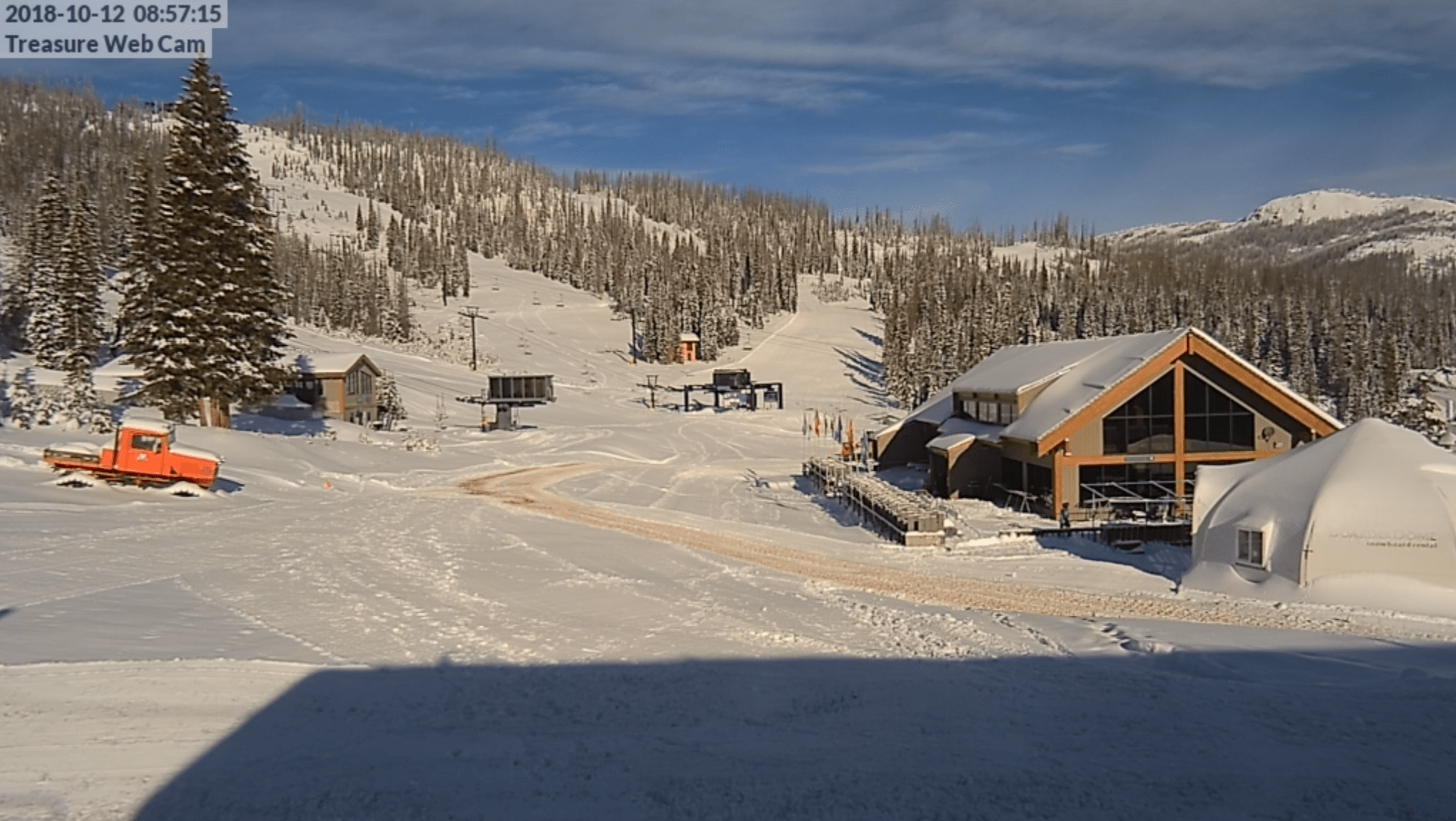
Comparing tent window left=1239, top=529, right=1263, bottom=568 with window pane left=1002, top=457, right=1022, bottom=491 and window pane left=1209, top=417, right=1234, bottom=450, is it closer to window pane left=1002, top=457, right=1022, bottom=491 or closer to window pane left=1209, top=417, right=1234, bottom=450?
window pane left=1209, top=417, right=1234, bottom=450

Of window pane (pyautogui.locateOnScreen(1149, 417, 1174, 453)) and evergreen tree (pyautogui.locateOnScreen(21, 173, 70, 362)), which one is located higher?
evergreen tree (pyautogui.locateOnScreen(21, 173, 70, 362))

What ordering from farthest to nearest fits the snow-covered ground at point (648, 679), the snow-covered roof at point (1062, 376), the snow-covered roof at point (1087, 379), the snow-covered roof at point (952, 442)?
the snow-covered roof at point (952, 442) → the snow-covered roof at point (1062, 376) → the snow-covered roof at point (1087, 379) → the snow-covered ground at point (648, 679)

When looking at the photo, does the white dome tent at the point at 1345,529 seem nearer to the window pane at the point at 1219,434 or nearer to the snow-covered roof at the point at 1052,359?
the window pane at the point at 1219,434

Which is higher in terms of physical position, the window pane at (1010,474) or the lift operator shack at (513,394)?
the lift operator shack at (513,394)

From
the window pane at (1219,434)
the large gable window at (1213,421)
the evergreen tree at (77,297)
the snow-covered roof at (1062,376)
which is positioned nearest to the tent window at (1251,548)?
the snow-covered roof at (1062,376)

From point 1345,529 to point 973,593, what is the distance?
296 inches

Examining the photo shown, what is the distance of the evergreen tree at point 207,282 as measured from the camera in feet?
Result: 110

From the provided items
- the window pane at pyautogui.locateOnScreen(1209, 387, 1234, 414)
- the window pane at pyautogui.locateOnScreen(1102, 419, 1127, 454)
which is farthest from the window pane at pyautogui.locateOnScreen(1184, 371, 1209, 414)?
A: the window pane at pyautogui.locateOnScreen(1102, 419, 1127, 454)

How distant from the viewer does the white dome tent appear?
18453 mm

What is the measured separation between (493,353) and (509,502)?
73.1 metres

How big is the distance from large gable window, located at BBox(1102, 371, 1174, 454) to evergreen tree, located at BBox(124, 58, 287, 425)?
94.1 feet

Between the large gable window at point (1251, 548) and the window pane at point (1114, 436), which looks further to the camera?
the window pane at point (1114, 436)

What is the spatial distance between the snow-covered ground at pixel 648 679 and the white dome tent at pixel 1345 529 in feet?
5.47

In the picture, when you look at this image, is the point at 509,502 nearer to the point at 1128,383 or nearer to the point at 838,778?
the point at 1128,383
